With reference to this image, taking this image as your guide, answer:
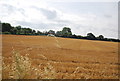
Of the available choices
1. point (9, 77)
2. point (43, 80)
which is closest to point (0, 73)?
point (9, 77)

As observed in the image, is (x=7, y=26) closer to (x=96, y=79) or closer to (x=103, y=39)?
(x=103, y=39)

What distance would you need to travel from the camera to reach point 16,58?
3.90 meters

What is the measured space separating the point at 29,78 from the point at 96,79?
9.66 feet

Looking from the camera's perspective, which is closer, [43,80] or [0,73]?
[43,80]

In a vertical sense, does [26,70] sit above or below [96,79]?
above

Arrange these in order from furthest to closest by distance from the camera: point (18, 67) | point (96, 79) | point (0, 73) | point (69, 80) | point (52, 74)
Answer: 1. point (96, 79)
2. point (69, 80)
3. point (0, 73)
4. point (52, 74)
5. point (18, 67)

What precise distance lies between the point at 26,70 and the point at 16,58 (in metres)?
0.40

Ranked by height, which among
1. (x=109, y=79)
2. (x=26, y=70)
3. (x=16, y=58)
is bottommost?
(x=109, y=79)

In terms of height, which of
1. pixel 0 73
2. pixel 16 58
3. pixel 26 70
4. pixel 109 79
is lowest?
pixel 109 79

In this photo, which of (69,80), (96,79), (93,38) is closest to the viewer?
(69,80)

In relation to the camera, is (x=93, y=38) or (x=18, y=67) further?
(x=93, y=38)

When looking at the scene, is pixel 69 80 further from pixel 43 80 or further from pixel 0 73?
pixel 0 73

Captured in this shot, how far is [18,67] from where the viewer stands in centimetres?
387

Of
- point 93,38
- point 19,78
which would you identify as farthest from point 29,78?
point 93,38
